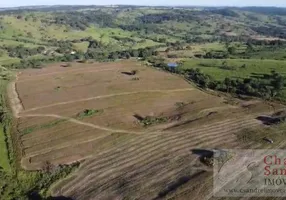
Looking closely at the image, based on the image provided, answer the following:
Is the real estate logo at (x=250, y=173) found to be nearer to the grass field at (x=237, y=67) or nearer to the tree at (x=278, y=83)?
the tree at (x=278, y=83)

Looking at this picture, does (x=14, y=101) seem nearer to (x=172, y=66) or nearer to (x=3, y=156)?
(x=3, y=156)

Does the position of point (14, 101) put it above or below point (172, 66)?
below

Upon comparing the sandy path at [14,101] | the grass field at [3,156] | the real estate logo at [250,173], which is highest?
the real estate logo at [250,173]

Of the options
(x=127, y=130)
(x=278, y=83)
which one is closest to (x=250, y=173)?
(x=127, y=130)

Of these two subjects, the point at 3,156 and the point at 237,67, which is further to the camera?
the point at 237,67

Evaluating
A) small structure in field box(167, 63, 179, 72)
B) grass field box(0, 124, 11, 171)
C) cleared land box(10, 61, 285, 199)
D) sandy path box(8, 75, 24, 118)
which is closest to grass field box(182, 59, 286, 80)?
small structure in field box(167, 63, 179, 72)

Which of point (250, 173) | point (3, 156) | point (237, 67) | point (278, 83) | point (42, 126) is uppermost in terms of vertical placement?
point (278, 83)

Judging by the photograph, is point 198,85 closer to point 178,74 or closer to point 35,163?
point 178,74

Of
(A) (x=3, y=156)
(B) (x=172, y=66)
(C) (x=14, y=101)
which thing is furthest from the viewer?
(B) (x=172, y=66)

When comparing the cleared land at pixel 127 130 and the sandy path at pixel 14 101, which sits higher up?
the cleared land at pixel 127 130

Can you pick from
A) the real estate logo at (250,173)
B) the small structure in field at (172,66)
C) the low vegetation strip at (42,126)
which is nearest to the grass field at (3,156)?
the low vegetation strip at (42,126)
